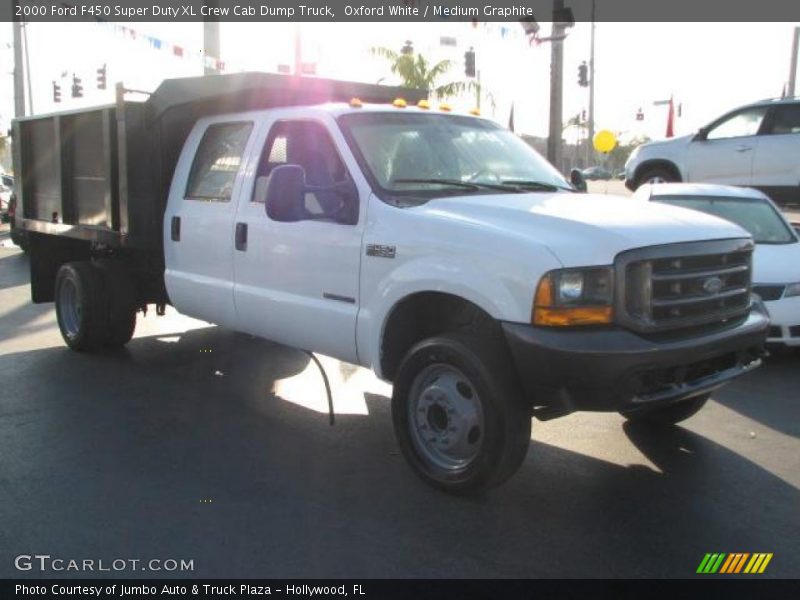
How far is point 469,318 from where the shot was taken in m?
4.07

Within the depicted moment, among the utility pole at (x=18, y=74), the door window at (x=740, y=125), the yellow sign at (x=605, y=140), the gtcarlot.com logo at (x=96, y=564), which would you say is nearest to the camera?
the gtcarlot.com logo at (x=96, y=564)

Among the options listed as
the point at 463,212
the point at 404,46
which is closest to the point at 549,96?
the point at 404,46

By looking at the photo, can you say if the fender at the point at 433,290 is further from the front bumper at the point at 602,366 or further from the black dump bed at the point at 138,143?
the black dump bed at the point at 138,143

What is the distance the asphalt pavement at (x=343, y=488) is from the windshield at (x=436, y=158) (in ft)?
5.27

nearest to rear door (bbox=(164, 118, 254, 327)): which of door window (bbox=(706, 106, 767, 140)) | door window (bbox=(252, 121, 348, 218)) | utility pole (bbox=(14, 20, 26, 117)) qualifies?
door window (bbox=(252, 121, 348, 218))

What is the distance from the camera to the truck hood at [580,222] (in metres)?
3.57

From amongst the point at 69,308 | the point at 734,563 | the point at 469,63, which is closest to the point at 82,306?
the point at 69,308

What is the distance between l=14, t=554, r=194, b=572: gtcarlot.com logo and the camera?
329cm

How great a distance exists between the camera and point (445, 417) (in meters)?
4.05

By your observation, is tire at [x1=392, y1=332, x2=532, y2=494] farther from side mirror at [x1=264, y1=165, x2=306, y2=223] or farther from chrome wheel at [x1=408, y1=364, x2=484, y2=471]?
side mirror at [x1=264, y1=165, x2=306, y2=223]

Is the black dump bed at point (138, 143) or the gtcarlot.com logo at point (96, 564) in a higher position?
the black dump bed at point (138, 143)

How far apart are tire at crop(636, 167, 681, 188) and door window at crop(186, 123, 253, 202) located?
8.69 metres

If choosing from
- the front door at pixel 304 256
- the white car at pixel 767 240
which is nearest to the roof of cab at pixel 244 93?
the front door at pixel 304 256

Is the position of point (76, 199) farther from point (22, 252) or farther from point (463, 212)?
point (22, 252)
